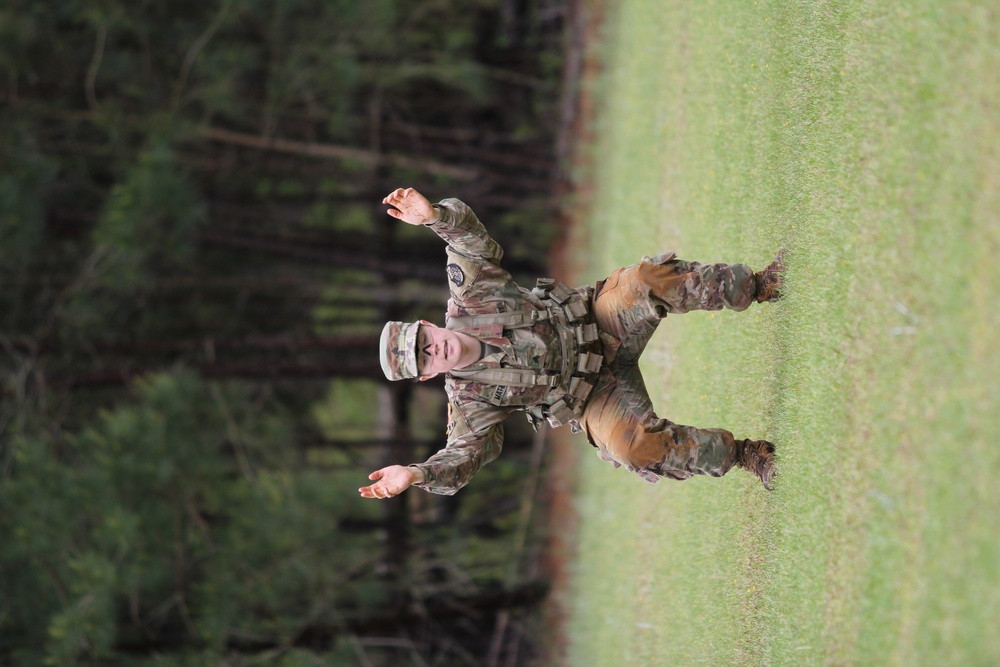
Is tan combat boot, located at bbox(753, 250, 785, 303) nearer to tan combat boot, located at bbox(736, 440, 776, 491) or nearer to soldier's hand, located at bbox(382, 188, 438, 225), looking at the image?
tan combat boot, located at bbox(736, 440, 776, 491)

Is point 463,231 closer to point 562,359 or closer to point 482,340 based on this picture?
point 482,340

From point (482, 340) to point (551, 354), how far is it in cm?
37

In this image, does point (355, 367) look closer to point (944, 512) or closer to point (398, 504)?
point (398, 504)

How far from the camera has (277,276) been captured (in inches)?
497

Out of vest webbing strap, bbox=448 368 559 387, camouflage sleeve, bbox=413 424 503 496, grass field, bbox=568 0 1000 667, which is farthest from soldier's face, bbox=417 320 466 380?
grass field, bbox=568 0 1000 667

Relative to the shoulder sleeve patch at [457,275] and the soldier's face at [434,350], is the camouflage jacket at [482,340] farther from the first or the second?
the soldier's face at [434,350]

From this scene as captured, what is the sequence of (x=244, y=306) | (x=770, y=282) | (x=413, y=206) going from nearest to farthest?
(x=413, y=206), (x=770, y=282), (x=244, y=306)

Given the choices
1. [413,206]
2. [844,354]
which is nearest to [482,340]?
[413,206]

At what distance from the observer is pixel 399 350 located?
16.3 feet

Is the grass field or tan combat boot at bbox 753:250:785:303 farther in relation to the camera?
tan combat boot at bbox 753:250:785:303

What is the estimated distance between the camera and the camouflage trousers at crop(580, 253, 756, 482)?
4.95 metres

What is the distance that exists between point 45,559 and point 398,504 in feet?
14.9

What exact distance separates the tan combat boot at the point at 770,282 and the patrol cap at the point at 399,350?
1861mm

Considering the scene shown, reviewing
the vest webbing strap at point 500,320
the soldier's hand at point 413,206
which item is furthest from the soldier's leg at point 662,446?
the soldier's hand at point 413,206
